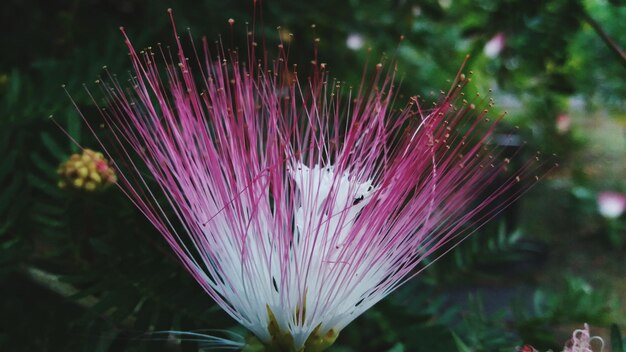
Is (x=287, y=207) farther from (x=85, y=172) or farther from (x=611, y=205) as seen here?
(x=611, y=205)

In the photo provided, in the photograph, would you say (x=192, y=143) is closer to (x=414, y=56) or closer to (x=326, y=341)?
(x=326, y=341)

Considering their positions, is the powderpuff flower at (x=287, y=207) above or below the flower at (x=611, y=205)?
below

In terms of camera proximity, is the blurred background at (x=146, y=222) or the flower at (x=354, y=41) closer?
the blurred background at (x=146, y=222)

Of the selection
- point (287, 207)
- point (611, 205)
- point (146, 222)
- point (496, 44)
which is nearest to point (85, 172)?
point (146, 222)

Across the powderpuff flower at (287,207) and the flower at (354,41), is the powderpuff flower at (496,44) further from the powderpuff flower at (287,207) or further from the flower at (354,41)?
the powderpuff flower at (287,207)

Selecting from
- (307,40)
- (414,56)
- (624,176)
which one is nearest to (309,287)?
(307,40)

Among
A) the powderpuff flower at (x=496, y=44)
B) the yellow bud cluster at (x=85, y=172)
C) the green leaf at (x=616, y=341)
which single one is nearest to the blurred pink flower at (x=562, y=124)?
the powderpuff flower at (x=496, y=44)

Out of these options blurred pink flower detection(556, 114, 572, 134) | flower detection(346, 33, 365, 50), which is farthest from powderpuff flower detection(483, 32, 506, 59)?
blurred pink flower detection(556, 114, 572, 134)
